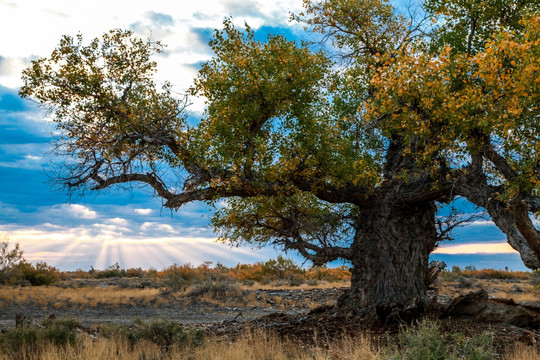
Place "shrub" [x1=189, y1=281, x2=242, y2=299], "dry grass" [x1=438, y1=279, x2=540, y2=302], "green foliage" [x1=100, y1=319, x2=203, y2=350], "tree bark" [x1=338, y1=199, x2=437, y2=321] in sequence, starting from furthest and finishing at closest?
"dry grass" [x1=438, y1=279, x2=540, y2=302] → "shrub" [x1=189, y1=281, x2=242, y2=299] → "tree bark" [x1=338, y1=199, x2=437, y2=321] → "green foliage" [x1=100, y1=319, x2=203, y2=350]

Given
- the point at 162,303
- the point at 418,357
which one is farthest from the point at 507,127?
the point at 162,303

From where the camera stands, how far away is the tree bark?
1484cm

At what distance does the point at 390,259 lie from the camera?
1508 cm

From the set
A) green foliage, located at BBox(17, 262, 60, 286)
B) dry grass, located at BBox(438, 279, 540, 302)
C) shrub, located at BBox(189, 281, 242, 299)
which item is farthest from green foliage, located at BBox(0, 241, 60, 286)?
dry grass, located at BBox(438, 279, 540, 302)

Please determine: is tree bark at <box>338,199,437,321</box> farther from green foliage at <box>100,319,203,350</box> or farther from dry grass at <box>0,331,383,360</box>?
green foliage at <box>100,319,203,350</box>

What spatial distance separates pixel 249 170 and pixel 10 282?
25.6 m

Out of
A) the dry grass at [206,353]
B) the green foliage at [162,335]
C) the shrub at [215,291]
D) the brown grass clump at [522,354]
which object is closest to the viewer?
the brown grass clump at [522,354]

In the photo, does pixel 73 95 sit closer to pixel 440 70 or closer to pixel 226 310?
pixel 440 70

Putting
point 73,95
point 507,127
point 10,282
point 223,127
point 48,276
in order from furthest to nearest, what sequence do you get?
1. point 48,276
2. point 10,282
3. point 73,95
4. point 223,127
5. point 507,127

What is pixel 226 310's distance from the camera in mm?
22922

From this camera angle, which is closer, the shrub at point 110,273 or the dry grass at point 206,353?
the dry grass at point 206,353

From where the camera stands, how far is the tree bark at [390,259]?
14.8 m

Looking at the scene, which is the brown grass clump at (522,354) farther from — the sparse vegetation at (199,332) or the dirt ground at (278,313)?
the dirt ground at (278,313)

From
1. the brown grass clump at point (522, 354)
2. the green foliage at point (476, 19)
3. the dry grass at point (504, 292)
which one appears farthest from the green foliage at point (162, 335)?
the dry grass at point (504, 292)
